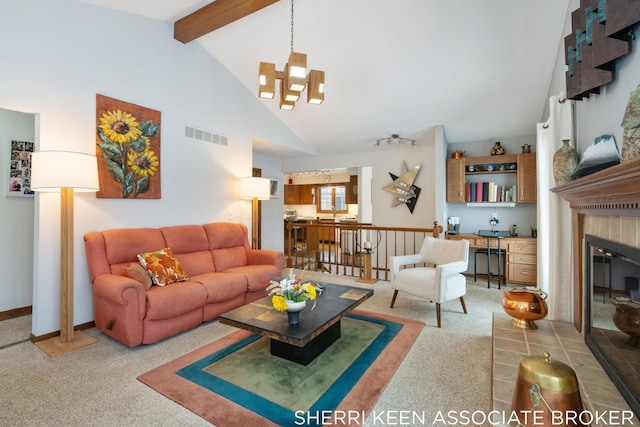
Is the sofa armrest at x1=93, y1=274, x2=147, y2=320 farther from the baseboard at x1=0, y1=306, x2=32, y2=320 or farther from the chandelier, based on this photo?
the chandelier

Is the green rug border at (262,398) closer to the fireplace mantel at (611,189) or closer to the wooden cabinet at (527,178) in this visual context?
the fireplace mantel at (611,189)

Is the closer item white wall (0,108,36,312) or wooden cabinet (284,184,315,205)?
white wall (0,108,36,312)

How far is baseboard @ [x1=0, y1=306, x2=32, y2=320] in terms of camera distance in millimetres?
3348

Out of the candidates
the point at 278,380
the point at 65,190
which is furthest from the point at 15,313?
the point at 278,380

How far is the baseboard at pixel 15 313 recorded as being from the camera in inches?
132

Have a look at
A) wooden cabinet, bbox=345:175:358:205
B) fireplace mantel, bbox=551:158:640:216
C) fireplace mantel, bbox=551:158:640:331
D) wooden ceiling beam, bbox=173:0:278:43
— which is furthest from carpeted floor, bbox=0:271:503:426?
wooden cabinet, bbox=345:175:358:205

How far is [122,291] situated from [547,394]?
293 cm

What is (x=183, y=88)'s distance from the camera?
13.3ft

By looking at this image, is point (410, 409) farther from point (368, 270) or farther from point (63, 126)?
point (63, 126)

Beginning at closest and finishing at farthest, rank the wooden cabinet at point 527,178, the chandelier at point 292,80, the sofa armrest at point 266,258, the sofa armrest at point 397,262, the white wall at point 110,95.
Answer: the chandelier at point 292,80 < the white wall at point 110,95 < the sofa armrest at point 397,262 < the sofa armrest at point 266,258 < the wooden cabinet at point 527,178

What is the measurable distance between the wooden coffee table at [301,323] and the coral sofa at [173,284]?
714mm

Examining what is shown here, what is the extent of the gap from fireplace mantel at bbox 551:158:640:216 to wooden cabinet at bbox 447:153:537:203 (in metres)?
2.94

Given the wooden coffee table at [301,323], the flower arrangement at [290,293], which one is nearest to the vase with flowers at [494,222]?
the wooden coffee table at [301,323]

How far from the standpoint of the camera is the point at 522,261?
4.58 meters
